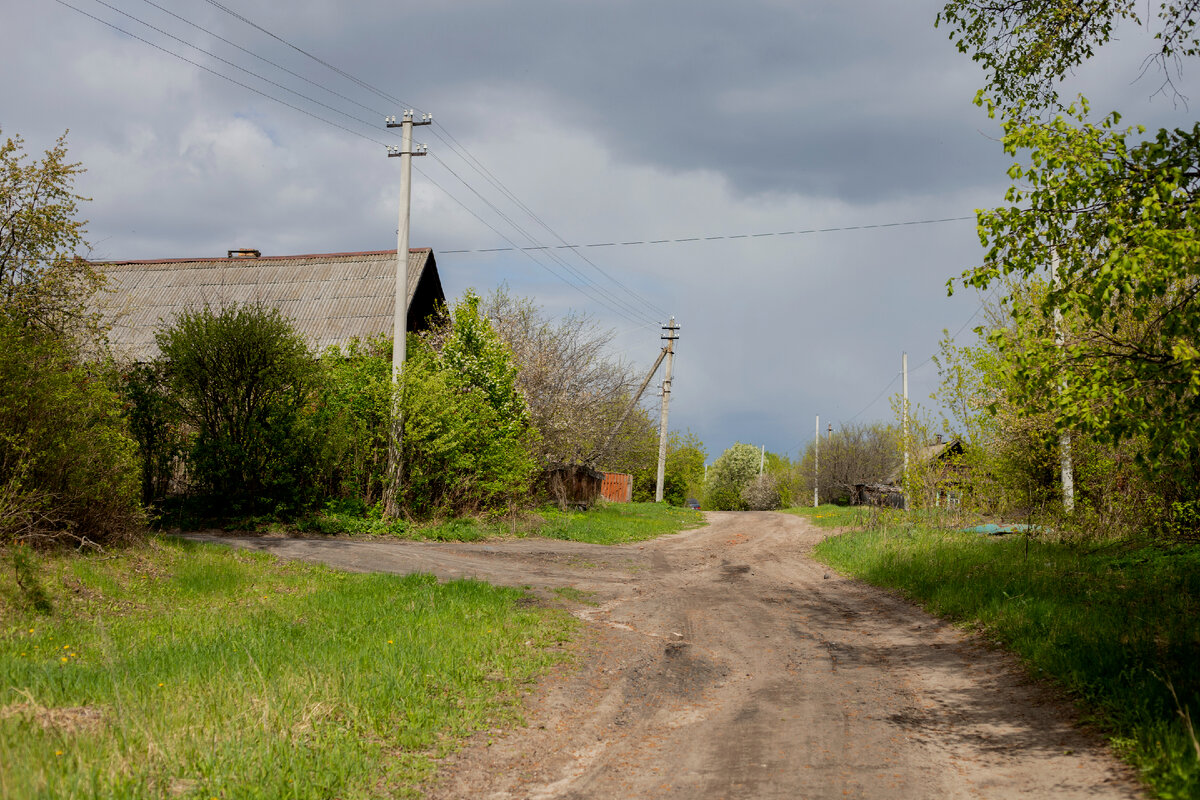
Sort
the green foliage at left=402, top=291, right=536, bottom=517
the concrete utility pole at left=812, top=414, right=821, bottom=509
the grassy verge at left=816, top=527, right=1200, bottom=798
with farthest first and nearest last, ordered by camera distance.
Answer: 1. the concrete utility pole at left=812, top=414, right=821, bottom=509
2. the green foliage at left=402, top=291, right=536, bottom=517
3. the grassy verge at left=816, top=527, right=1200, bottom=798

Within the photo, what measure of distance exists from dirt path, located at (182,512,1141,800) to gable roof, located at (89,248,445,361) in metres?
18.8

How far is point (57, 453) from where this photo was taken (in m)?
10.4

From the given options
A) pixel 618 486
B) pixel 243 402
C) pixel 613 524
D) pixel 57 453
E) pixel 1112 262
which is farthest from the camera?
pixel 618 486

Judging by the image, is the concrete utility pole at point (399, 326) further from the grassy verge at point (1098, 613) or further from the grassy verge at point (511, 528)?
the grassy verge at point (1098, 613)

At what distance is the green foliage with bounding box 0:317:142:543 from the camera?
9.88 metres

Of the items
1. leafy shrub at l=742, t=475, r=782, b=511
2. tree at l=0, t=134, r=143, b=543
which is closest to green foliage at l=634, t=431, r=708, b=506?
leafy shrub at l=742, t=475, r=782, b=511

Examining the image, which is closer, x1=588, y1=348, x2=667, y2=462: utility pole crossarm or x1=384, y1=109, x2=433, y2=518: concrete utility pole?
x1=384, y1=109, x2=433, y2=518: concrete utility pole

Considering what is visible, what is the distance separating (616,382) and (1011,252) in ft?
83.4

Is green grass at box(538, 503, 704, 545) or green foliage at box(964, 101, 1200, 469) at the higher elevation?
green foliage at box(964, 101, 1200, 469)

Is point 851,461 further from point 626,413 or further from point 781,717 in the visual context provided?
point 781,717

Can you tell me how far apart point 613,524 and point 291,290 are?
15094 millimetres

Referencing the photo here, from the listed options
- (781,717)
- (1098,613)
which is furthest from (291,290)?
(1098,613)

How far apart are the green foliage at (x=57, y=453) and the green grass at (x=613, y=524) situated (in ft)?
35.1

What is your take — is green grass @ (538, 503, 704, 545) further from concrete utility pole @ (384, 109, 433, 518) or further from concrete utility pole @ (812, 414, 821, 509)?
concrete utility pole @ (812, 414, 821, 509)
